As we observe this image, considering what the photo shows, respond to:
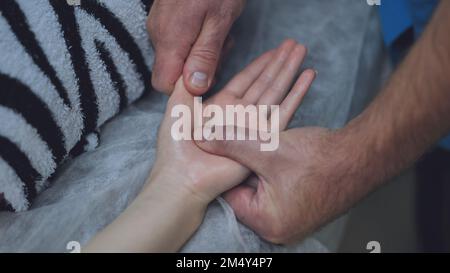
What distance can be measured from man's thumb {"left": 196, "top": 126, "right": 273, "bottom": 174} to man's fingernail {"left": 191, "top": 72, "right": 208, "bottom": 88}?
8 centimetres

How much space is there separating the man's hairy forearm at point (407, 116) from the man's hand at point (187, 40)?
24cm

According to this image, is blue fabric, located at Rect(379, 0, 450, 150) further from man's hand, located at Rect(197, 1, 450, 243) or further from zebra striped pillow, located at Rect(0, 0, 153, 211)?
zebra striped pillow, located at Rect(0, 0, 153, 211)

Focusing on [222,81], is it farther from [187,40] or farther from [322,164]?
[322,164]

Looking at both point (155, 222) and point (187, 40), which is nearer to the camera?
point (155, 222)

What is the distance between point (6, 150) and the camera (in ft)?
2.18

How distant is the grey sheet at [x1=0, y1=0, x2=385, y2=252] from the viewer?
27.0 inches

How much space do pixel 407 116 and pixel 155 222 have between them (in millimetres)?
377

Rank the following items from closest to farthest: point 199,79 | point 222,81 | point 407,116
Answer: point 407,116 < point 199,79 < point 222,81

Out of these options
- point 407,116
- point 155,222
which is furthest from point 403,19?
point 155,222

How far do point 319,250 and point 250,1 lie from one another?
517 mm

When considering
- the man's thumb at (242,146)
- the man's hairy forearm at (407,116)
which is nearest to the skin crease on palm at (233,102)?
the man's thumb at (242,146)

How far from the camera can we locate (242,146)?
0.72m

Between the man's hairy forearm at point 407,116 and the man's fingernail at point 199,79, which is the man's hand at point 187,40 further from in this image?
the man's hairy forearm at point 407,116

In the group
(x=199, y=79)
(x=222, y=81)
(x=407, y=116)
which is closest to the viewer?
(x=407, y=116)
